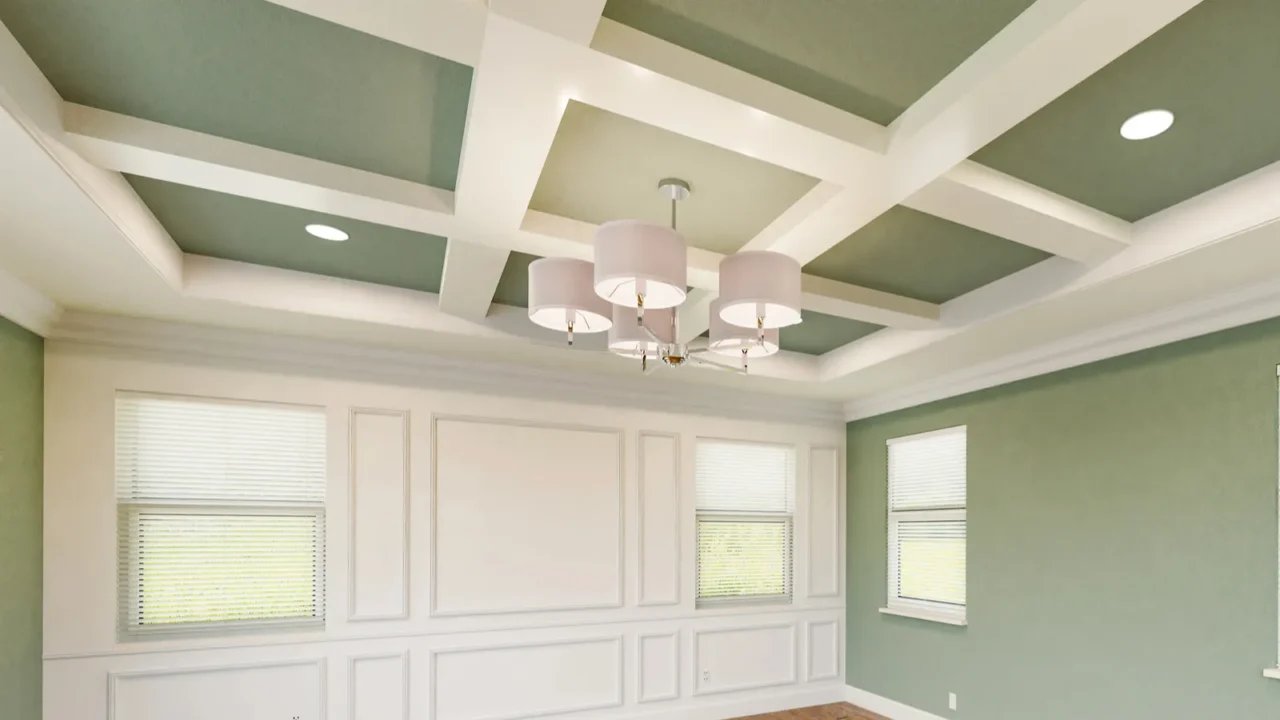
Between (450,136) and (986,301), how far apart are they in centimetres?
275

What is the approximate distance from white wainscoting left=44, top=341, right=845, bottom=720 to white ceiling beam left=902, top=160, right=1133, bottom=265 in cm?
283

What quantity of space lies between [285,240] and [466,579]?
2302 millimetres

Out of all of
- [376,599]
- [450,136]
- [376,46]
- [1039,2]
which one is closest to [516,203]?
[450,136]

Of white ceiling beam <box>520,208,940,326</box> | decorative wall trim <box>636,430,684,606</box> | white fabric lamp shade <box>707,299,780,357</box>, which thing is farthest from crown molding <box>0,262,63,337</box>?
decorative wall trim <box>636,430,684,606</box>

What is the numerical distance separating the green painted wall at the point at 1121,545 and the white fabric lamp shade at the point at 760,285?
236 centimetres

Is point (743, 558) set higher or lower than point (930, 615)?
higher

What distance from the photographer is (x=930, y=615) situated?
4500 millimetres

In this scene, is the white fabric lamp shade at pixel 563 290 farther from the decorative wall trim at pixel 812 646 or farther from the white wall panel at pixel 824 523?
the decorative wall trim at pixel 812 646

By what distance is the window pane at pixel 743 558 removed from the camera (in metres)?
5.03

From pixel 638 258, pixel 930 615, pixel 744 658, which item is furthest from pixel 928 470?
pixel 638 258

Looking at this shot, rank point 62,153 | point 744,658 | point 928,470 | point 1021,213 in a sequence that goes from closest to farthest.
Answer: point 62,153 < point 1021,213 < point 928,470 < point 744,658

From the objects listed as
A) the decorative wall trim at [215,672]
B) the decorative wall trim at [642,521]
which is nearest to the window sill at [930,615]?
the decorative wall trim at [642,521]

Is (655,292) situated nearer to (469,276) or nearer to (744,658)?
(469,276)

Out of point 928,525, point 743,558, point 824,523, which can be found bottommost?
point 743,558
